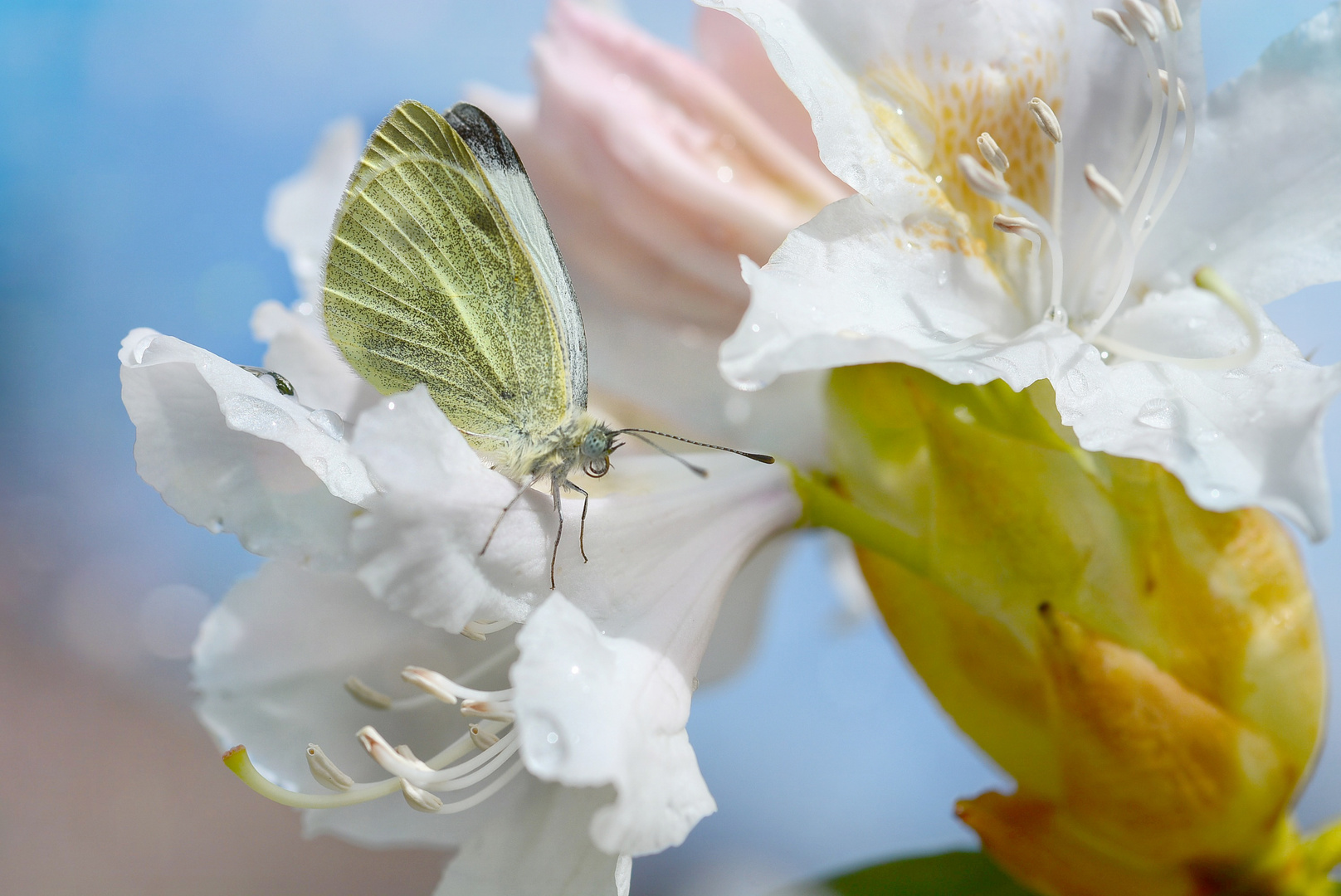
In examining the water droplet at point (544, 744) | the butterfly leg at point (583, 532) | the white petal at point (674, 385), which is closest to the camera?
the water droplet at point (544, 744)

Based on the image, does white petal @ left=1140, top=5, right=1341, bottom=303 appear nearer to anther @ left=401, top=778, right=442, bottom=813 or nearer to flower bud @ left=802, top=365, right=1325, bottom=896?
flower bud @ left=802, top=365, right=1325, bottom=896

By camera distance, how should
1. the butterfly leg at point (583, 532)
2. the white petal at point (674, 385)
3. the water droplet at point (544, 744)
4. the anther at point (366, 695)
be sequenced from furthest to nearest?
the white petal at point (674, 385) < the anther at point (366, 695) < the butterfly leg at point (583, 532) < the water droplet at point (544, 744)

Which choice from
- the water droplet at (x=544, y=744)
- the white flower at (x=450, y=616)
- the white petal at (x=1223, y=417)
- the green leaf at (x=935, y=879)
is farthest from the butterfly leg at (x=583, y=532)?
the green leaf at (x=935, y=879)

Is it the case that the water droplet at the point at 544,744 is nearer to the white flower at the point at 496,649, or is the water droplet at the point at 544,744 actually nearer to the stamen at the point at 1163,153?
the white flower at the point at 496,649

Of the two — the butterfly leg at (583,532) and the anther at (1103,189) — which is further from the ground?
the anther at (1103,189)

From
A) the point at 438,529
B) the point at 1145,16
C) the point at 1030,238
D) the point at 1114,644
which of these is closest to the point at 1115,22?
the point at 1145,16

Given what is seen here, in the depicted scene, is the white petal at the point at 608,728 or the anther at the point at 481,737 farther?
the anther at the point at 481,737

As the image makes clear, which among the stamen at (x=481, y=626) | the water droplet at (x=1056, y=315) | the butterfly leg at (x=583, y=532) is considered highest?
the water droplet at (x=1056, y=315)

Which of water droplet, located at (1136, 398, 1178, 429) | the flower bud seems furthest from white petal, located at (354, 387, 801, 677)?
water droplet, located at (1136, 398, 1178, 429)
